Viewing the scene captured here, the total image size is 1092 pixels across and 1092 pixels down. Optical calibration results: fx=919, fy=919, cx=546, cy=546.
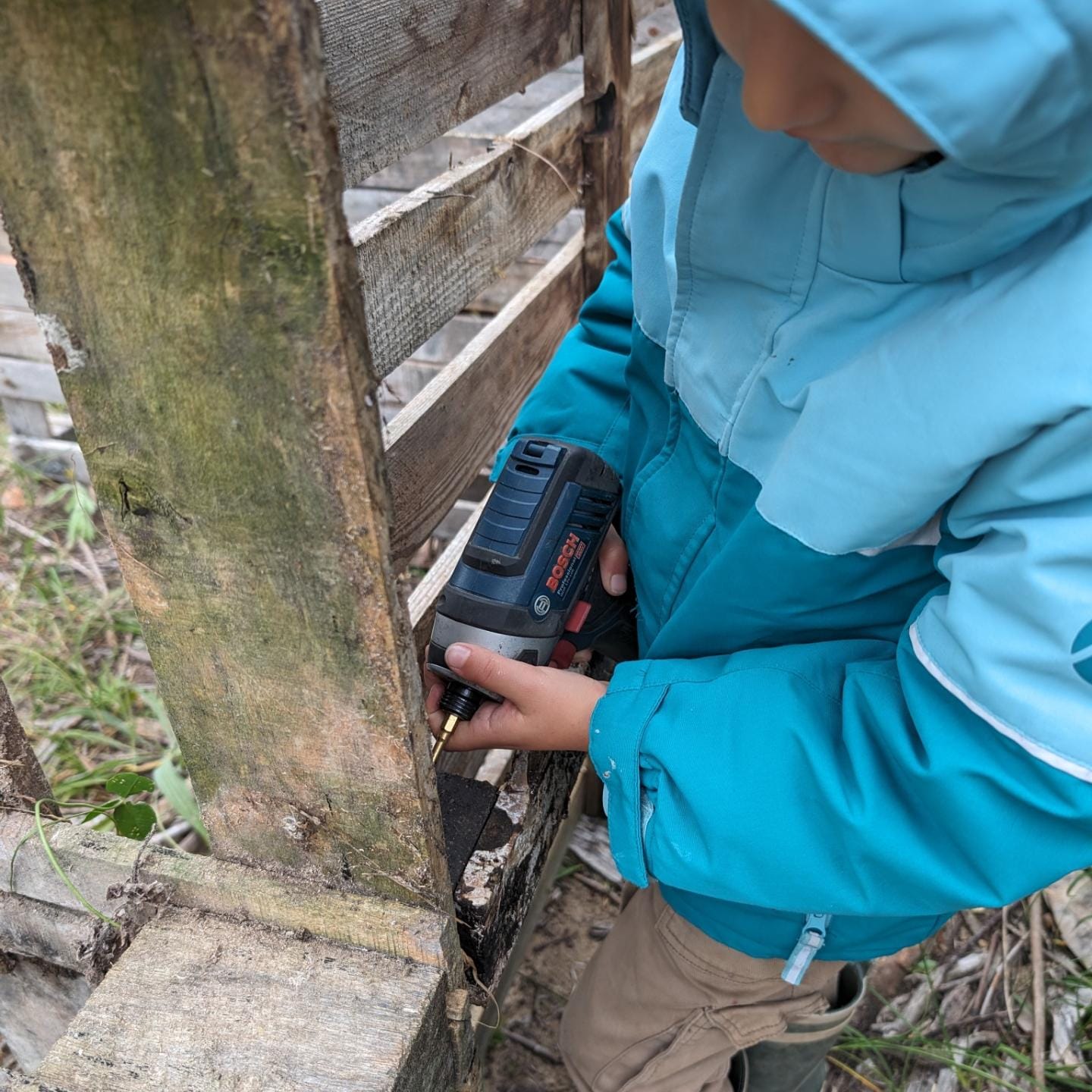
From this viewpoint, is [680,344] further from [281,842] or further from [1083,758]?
[281,842]

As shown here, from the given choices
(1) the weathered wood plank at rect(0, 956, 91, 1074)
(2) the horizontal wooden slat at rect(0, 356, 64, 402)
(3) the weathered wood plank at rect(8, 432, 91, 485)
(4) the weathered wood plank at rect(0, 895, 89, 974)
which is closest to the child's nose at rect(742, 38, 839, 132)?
(4) the weathered wood plank at rect(0, 895, 89, 974)

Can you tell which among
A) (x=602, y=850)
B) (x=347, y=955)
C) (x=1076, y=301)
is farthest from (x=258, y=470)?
(x=602, y=850)

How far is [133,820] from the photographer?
1.23 metres

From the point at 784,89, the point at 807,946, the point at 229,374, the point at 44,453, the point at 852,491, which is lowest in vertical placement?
the point at 44,453

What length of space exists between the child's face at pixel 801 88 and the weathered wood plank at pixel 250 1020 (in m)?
0.86

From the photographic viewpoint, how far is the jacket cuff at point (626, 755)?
108cm

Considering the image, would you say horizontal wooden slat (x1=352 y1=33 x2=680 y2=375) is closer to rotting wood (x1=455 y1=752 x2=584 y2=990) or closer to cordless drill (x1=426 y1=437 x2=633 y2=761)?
cordless drill (x1=426 y1=437 x2=633 y2=761)

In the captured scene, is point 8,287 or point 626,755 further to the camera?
point 8,287

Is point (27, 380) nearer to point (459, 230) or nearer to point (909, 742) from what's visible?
point (459, 230)

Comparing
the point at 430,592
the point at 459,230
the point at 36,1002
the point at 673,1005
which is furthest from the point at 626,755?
the point at 36,1002

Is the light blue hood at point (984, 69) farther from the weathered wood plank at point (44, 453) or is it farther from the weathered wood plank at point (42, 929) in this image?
Result: the weathered wood plank at point (44, 453)

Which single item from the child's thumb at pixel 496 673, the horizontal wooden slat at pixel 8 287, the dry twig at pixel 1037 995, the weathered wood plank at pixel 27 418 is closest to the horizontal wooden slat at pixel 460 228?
the child's thumb at pixel 496 673

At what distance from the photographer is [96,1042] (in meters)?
0.89

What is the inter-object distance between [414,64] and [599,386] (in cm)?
57
